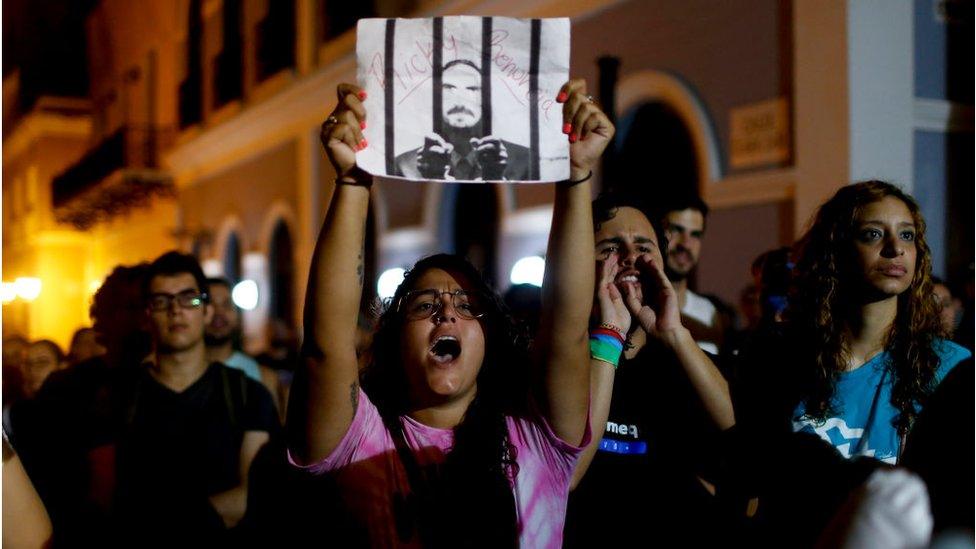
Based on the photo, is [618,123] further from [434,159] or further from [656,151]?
[434,159]

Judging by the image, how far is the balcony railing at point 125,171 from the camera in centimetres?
2294

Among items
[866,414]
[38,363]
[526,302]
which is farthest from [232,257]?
[866,414]

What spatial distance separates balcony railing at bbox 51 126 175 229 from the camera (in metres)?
22.9

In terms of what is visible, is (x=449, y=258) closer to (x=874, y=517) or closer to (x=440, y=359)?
(x=440, y=359)

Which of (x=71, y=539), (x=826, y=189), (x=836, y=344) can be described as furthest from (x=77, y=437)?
(x=826, y=189)

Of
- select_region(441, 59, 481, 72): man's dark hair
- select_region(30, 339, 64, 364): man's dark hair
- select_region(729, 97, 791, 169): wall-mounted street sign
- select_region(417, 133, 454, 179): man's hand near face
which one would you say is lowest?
select_region(30, 339, 64, 364): man's dark hair

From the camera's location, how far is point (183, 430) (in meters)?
3.98

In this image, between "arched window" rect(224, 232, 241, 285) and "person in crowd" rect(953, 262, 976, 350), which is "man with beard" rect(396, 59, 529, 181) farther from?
"arched window" rect(224, 232, 241, 285)

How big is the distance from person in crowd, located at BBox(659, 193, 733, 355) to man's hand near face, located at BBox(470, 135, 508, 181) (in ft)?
6.91

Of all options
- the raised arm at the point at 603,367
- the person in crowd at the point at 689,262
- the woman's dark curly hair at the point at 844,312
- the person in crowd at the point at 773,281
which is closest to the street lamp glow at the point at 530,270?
the person in crowd at the point at 689,262

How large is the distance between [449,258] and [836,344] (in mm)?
1141

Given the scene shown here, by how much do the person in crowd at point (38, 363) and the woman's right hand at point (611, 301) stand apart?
161 inches

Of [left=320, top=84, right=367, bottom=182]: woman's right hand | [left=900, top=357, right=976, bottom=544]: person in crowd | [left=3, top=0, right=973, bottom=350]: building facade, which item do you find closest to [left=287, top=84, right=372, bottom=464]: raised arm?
[left=320, top=84, right=367, bottom=182]: woman's right hand

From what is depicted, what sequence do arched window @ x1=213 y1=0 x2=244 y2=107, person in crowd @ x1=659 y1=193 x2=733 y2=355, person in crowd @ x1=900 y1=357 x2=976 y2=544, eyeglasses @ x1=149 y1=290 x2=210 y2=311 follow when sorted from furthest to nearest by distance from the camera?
arched window @ x1=213 y1=0 x2=244 y2=107
person in crowd @ x1=659 y1=193 x2=733 y2=355
eyeglasses @ x1=149 y1=290 x2=210 y2=311
person in crowd @ x1=900 y1=357 x2=976 y2=544
